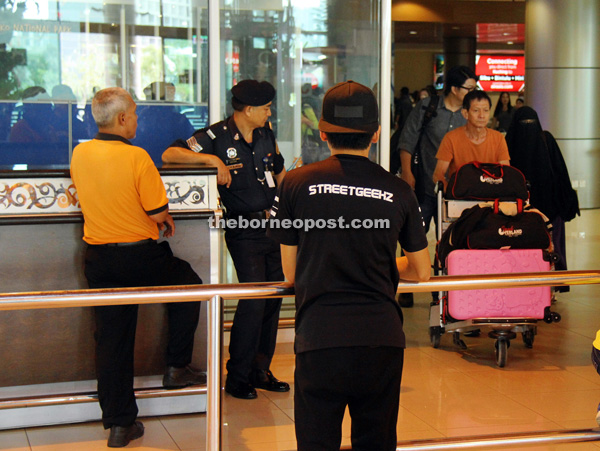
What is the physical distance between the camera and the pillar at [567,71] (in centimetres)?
1041

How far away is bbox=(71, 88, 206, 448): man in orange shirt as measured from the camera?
128 inches

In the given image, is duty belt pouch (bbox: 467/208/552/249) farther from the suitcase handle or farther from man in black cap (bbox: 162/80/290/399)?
man in black cap (bbox: 162/80/290/399)

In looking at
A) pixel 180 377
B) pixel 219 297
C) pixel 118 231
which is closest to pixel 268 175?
pixel 118 231

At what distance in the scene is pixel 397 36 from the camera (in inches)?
851

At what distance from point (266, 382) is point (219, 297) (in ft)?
6.50

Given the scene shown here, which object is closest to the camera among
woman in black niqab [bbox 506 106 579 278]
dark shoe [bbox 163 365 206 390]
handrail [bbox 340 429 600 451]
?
handrail [bbox 340 429 600 451]

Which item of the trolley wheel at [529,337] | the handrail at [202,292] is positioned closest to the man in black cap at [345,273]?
the handrail at [202,292]

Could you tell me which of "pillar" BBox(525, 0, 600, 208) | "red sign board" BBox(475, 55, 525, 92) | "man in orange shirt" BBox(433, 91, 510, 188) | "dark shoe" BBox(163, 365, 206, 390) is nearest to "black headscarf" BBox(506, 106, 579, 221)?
"man in orange shirt" BBox(433, 91, 510, 188)

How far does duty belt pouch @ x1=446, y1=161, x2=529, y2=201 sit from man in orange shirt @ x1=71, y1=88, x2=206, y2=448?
2069 millimetres

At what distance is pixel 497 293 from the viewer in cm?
456

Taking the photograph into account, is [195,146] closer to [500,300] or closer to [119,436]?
[119,436]

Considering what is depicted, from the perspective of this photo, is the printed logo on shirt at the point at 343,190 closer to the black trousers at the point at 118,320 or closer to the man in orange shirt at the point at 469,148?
the black trousers at the point at 118,320

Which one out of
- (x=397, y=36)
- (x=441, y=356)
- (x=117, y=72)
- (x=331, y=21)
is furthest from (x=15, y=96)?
(x=397, y=36)

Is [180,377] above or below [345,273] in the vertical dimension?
below
